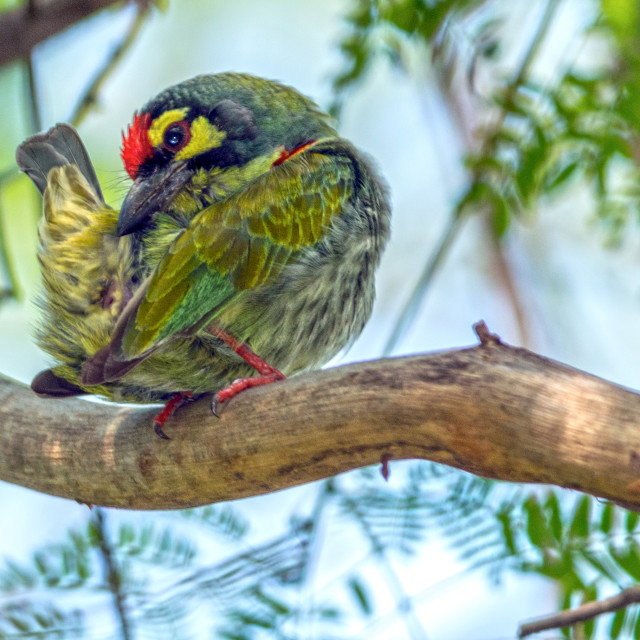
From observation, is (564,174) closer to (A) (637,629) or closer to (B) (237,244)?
(B) (237,244)

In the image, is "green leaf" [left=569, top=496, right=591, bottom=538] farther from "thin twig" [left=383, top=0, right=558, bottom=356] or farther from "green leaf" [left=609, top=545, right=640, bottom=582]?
"thin twig" [left=383, top=0, right=558, bottom=356]

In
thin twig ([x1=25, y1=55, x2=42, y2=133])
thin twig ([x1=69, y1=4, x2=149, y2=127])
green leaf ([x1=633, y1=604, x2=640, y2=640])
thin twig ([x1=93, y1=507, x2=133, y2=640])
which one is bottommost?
thin twig ([x1=93, y1=507, x2=133, y2=640])

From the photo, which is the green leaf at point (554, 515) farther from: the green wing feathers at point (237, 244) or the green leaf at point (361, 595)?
the green wing feathers at point (237, 244)

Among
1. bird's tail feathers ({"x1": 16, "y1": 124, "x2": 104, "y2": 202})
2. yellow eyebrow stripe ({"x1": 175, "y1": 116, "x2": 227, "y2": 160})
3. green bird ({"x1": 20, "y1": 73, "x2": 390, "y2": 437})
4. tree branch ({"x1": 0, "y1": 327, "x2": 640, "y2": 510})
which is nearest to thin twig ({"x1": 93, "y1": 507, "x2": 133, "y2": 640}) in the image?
tree branch ({"x1": 0, "y1": 327, "x2": 640, "y2": 510})

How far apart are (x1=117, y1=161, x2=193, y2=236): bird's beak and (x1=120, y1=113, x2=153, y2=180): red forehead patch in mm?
61

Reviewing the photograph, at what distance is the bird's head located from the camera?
2.91m

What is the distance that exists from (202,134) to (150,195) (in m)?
0.35

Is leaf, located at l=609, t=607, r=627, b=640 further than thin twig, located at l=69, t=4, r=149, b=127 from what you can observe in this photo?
No

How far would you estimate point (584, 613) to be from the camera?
6.72 ft

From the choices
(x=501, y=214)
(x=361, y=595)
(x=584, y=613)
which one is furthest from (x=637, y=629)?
(x=501, y=214)

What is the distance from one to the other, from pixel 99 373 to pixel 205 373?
0.50 m

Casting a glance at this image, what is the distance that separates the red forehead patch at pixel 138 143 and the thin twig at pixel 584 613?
1.90 m

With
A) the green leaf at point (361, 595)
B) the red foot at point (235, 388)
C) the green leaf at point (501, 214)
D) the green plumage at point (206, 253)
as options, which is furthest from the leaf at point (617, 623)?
the green leaf at point (501, 214)

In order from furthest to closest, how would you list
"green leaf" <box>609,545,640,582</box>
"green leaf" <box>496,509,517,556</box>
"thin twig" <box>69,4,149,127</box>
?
"thin twig" <box>69,4,149,127</box>
"green leaf" <box>496,509,517,556</box>
"green leaf" <box>609,545,640,582</box>
